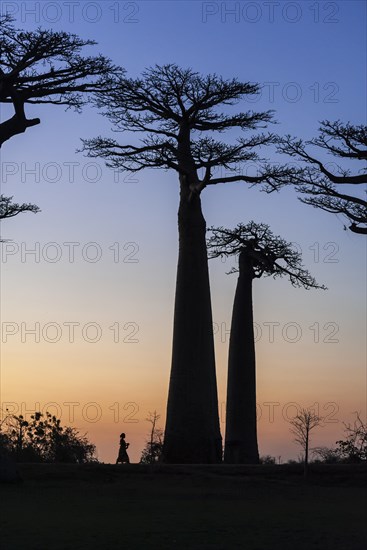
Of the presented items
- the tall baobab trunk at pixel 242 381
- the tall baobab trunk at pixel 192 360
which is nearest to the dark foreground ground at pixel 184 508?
the tall baobab trunk at pixel 192 360

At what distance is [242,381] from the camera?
2231 centimetres

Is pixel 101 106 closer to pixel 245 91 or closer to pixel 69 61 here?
pixel 245 91

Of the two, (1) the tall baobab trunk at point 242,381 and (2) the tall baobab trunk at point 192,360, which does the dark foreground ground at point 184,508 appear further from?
(1) the tall baobab trunk at point 242,381

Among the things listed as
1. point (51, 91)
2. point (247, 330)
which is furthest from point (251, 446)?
point (51, 91)

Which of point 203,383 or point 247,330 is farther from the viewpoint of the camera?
point 247,330

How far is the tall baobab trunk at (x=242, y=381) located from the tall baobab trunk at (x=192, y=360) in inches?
117

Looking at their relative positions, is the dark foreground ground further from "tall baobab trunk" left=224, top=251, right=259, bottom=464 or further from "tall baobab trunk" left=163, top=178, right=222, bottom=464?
"tall baobab trunk" left=224, top=251, right=259, bottom=464

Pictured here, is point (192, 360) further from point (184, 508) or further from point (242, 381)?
point (184, 508)

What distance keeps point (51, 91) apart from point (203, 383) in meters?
5.91

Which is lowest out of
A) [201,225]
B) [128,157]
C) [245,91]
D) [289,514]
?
[289,514]

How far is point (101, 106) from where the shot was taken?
64.6 feet

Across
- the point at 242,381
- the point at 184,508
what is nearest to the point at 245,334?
the point at 242,381

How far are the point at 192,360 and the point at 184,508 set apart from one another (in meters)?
7.27

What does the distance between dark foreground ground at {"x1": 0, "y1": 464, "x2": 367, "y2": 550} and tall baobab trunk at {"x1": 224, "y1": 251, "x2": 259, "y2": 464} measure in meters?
6.71
